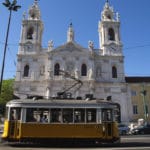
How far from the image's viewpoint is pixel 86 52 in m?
44.2

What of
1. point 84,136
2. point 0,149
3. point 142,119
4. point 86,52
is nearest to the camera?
point 0,149

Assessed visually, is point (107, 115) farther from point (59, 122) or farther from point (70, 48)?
point (70, 48)

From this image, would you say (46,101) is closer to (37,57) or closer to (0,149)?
(0,149)

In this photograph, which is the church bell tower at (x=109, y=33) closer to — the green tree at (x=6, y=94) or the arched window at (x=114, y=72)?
the arched window at (x=114, y=72)

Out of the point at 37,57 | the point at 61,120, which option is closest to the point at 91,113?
the point at 61,120

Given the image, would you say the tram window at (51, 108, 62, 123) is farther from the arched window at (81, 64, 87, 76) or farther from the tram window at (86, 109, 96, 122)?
the arched window at (81, 64, 87, 76)

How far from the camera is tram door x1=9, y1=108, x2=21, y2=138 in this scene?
49.1 feet

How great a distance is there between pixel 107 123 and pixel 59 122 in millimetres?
2984

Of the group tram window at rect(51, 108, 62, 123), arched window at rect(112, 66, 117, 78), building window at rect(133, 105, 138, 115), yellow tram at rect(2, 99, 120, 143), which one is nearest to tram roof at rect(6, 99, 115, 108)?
yellow tram at rect(2, 99, 120, 143)

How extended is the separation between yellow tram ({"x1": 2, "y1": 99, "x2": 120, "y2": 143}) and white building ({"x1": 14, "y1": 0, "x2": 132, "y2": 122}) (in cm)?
2575

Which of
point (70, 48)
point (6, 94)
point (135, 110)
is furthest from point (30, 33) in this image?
point (135, 110)

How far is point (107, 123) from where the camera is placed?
604 inches

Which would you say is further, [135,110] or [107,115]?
[135,110]

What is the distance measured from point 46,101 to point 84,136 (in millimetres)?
3243
